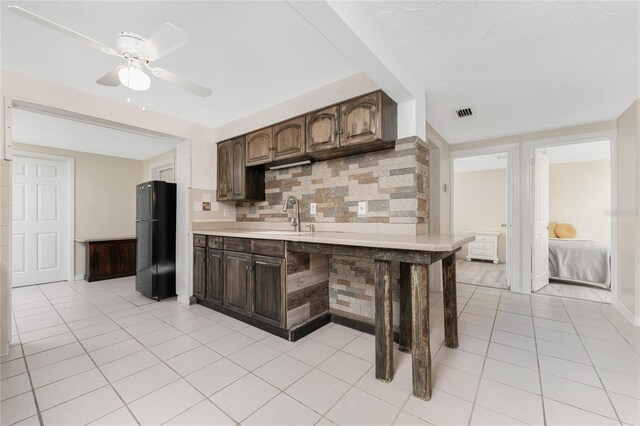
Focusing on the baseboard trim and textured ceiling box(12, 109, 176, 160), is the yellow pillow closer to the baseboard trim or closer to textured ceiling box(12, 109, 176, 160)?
the baseboard trim

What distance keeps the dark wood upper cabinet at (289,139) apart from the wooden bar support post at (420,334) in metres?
1.72

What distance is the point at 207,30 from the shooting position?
189 cm

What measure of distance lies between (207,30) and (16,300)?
435 centimetres

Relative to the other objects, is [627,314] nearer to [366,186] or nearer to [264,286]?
[366,186]

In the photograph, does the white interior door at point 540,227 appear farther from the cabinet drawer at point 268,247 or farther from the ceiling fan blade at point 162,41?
the ceiling fan blade at point 162,41

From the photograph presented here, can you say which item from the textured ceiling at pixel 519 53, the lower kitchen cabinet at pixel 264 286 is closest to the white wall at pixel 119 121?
the lower kitchen cabinet at pixel 264 286

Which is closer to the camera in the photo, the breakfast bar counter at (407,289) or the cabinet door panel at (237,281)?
the breakfast bar counter at (407,289)

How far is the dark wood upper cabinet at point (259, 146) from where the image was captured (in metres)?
3.14

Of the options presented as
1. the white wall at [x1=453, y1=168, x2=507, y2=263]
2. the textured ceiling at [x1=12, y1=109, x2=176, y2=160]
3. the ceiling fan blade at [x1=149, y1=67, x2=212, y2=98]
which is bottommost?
the white wall at [x1=453, y1=168, x2=507, y2=263]

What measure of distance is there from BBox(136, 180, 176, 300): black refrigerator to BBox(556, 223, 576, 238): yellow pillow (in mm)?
7125

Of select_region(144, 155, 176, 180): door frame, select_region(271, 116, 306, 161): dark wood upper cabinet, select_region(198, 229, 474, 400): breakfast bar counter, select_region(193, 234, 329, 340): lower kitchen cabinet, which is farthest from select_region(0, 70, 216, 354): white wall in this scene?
select_region(198, 229, 474, 400): breakfast bar counter

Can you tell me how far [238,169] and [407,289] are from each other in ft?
8.26

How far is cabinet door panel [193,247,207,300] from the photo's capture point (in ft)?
10.7

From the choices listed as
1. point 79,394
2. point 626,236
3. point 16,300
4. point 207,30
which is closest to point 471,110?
point 626,236
